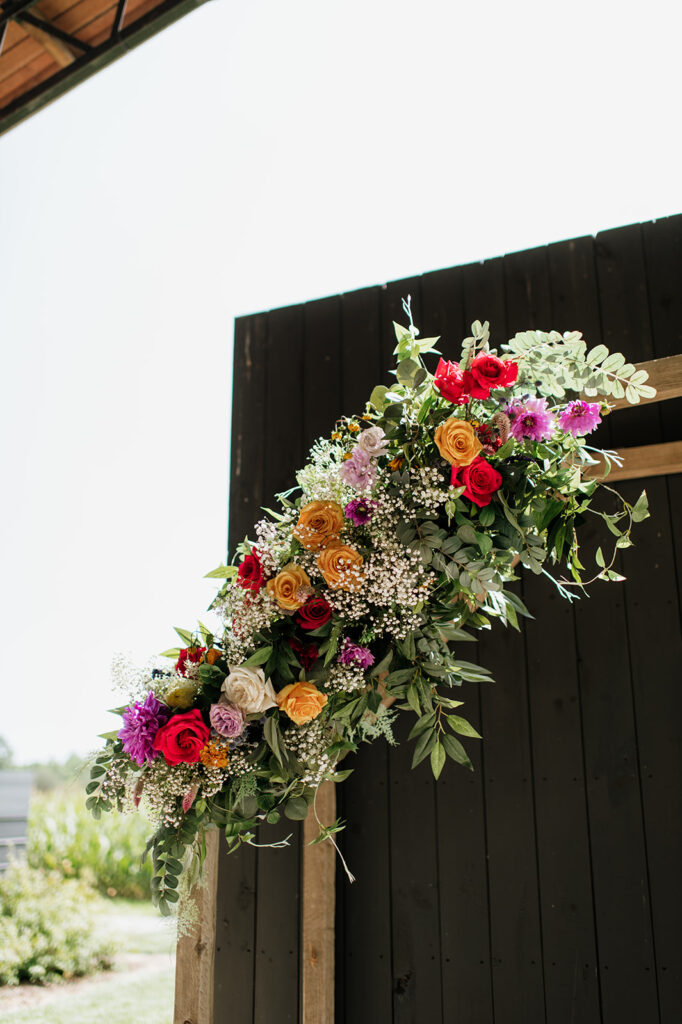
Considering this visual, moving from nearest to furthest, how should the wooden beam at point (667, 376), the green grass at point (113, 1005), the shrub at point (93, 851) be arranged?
the wooden beam at point (667, 376) < the green grass at point (113, 1005) < the shrub at point (93, 851)

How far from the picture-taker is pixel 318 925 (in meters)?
2.76

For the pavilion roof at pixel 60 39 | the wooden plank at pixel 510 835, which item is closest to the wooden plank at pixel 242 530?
the wooden plank at pixel 510 835

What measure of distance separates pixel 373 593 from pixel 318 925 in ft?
5.66

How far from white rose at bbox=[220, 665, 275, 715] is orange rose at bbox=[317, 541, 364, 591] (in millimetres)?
230

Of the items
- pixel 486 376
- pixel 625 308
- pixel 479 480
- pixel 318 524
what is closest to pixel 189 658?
pixel 318 524

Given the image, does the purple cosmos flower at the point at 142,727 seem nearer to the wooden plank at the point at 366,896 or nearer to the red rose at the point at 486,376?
the red rose at the point at 486,376

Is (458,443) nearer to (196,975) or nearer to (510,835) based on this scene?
(510,835)

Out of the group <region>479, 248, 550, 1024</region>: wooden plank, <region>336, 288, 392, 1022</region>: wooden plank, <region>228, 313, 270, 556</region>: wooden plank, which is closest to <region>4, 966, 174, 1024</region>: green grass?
<region>336, 288, 392, 1022</region>: wooden plank

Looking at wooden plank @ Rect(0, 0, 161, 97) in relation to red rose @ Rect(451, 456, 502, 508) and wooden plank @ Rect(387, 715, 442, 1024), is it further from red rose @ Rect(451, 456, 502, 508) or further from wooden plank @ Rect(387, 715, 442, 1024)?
wooden plank @ Rect(387, 715, 442, 1024)

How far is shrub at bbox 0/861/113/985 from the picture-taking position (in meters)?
5.19

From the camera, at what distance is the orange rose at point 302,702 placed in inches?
61.1

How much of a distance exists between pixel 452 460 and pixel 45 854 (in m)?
7.48

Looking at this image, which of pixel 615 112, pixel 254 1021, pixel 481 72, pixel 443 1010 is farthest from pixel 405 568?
pixel 481 72

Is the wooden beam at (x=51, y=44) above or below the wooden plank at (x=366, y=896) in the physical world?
above
